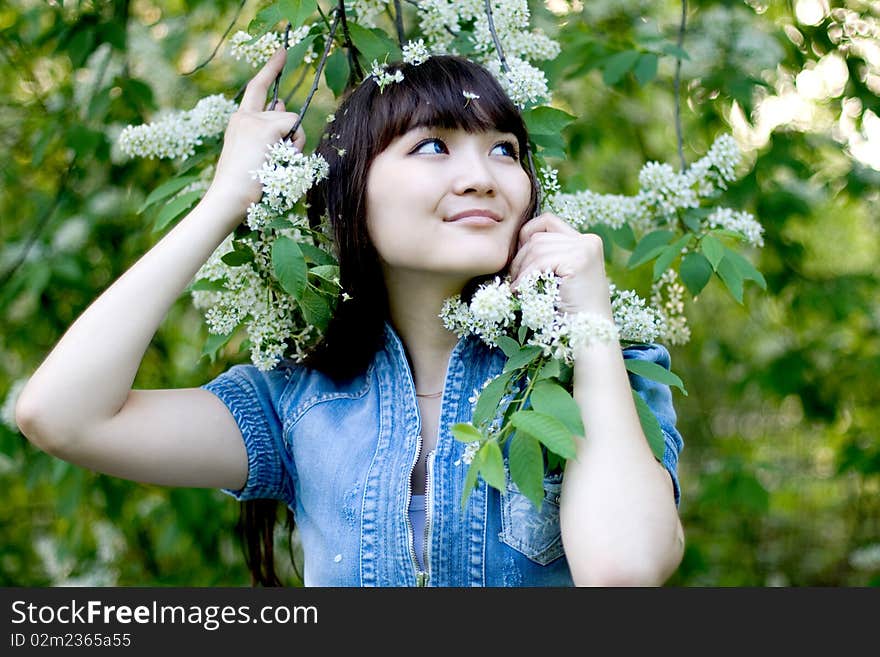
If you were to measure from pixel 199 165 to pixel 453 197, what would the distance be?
0.57 meters

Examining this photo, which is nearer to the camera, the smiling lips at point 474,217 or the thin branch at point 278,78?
the smiling lips at point 474,217

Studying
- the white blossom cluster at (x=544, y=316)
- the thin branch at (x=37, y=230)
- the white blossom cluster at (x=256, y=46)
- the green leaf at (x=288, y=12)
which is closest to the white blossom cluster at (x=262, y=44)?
the white blossom cluster at (x=256, y=46)

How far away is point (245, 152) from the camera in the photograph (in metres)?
1.32

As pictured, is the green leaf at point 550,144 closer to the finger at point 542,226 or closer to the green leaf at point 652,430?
the finger at point 542,226

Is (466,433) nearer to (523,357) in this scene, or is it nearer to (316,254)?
(523,357)

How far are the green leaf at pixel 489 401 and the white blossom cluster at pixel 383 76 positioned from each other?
503mm

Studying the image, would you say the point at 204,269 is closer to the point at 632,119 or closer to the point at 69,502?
the point at 69,502

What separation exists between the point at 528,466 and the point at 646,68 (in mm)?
1264

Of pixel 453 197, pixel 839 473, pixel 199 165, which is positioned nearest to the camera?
pixel 453 197

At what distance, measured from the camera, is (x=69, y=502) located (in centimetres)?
229

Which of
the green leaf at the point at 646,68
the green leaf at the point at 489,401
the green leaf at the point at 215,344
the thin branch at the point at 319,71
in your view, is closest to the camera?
the green leaf at the point at 489,401

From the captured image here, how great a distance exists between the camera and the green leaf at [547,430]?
0.97 metres

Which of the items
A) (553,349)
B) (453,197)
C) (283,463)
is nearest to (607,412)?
(553,349)

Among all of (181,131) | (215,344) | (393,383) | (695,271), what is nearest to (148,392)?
(215,344)
